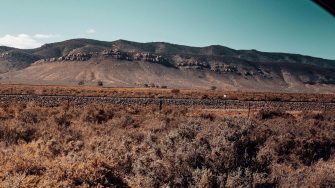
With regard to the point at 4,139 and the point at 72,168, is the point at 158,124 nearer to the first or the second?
the point at 4,139

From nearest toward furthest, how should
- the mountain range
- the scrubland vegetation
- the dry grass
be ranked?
the scrubland vegetation → the dry grass → the mountain range

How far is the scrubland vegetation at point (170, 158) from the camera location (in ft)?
25.5

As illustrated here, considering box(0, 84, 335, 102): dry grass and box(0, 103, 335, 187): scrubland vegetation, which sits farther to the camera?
box(0, 84, 335, 102): dry grass

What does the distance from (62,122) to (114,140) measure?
6841mm

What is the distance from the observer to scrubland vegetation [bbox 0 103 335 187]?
7773 millimetres

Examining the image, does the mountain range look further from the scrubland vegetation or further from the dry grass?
the scrubland vegetation

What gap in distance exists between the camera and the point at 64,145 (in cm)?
1323

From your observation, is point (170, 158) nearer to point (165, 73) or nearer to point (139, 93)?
point (139, 93)

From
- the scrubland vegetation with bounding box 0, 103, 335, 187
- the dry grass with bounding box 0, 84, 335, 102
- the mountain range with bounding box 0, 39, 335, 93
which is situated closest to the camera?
the scrubland vegetation with bounding box 0, 103, 335, 187

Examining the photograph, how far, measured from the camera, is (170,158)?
34.7 feet

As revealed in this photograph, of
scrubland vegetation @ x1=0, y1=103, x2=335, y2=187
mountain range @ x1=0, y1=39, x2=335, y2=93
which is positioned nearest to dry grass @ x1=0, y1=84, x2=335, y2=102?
scrubland vegetation @ x1=0, y1=103, x2=335, y2=187

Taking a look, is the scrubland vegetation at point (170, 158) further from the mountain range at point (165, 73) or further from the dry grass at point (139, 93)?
the mountain range at point (165, 73)

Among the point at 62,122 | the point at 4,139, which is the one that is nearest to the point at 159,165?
the point at 4,139

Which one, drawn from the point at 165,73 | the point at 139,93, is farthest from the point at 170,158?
the point at 165,73
